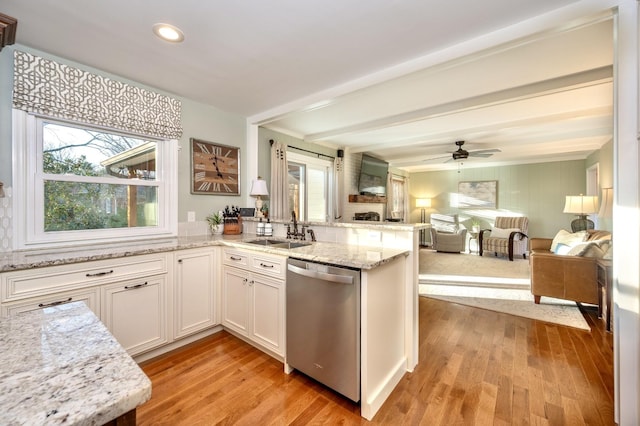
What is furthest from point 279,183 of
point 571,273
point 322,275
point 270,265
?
point 571,273

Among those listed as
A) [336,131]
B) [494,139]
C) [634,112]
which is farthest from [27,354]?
[494,139]

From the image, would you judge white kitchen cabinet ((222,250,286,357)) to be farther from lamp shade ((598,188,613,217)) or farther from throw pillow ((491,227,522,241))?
throw pillow ((491,227,522,241))

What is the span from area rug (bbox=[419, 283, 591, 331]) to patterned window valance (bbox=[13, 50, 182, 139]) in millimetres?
3845

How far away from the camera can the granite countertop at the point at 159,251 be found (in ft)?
5.55

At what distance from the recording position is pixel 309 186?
15.4ft

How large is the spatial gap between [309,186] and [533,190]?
582cm

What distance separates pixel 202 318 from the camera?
8.27ft

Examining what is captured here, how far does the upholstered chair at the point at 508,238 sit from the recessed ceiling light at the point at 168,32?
271 inches

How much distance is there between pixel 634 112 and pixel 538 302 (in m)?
2.87

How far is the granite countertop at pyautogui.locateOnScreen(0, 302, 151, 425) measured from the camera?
1.58ft

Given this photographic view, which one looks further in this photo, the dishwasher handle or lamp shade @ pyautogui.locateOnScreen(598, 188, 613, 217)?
lamp shade @ pyautogui.locateOnScreen(598, 188, 613, 217)

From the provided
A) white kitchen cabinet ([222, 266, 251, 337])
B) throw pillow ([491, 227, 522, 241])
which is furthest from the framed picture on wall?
throw pillow ([491, 227, 522, 241])

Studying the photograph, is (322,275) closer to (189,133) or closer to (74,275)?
(74,275)

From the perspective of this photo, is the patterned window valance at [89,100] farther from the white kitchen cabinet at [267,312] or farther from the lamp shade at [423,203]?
the lamp shade at [423,203]
